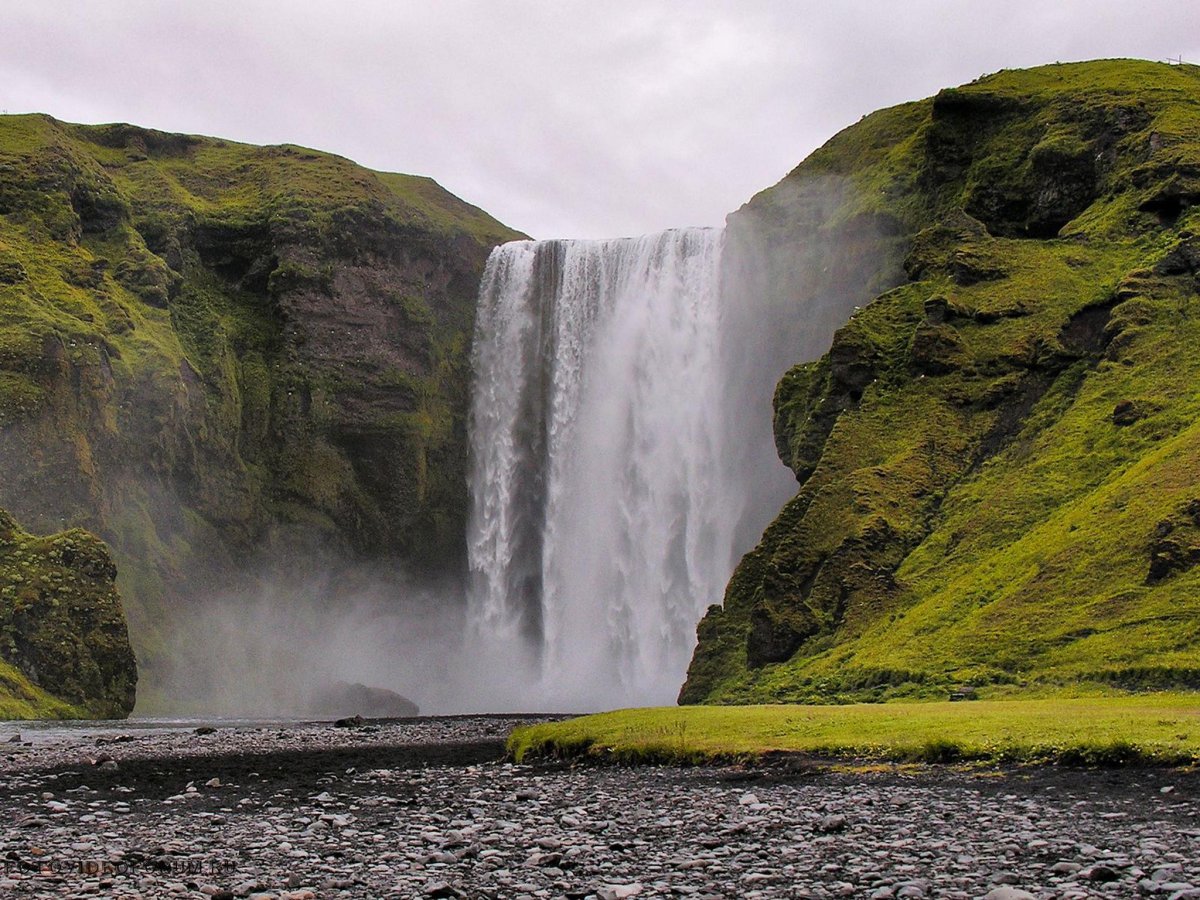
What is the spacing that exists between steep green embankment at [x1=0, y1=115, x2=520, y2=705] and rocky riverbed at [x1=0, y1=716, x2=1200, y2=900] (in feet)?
233

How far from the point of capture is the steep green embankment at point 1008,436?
39969mm

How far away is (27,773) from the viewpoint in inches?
1212

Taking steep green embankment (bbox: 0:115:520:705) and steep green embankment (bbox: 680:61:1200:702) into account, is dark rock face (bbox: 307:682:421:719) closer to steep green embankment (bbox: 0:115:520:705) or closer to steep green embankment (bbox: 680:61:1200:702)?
steep green embankment (bbox: 0:115:520:705)

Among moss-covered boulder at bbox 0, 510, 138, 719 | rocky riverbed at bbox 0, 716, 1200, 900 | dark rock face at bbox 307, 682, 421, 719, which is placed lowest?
dark rock face at bbox 307, 682, 421, 719

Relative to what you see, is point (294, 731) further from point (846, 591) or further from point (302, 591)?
point (302, 591)

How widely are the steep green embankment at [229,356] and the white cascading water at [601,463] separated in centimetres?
645

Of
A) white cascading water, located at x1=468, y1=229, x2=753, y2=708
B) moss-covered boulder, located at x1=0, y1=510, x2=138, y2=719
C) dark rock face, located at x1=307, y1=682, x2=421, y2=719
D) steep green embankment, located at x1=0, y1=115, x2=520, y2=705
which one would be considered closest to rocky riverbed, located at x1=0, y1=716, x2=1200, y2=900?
moss-covered boulder, located at x1=0, y1=510, x2=138, y2=719

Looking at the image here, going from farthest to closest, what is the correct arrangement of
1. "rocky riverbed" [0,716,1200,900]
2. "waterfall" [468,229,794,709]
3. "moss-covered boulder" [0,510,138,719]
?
"waterfall" [468,229,794,709]
"moss-covered boulder" [0,510,138,719]
"rocky riverbed" [0,716,1200,900]

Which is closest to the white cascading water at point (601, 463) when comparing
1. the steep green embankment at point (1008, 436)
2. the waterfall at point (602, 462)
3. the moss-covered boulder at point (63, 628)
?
the waterfall at point (602, 462)

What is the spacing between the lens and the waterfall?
274 feet

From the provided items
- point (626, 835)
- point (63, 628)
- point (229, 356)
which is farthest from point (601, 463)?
point (626, 835)

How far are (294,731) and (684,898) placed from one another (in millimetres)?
42109

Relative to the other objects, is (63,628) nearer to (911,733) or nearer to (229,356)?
(229,356)

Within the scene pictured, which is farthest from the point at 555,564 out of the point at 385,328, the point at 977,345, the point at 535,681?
the point at 977,345
